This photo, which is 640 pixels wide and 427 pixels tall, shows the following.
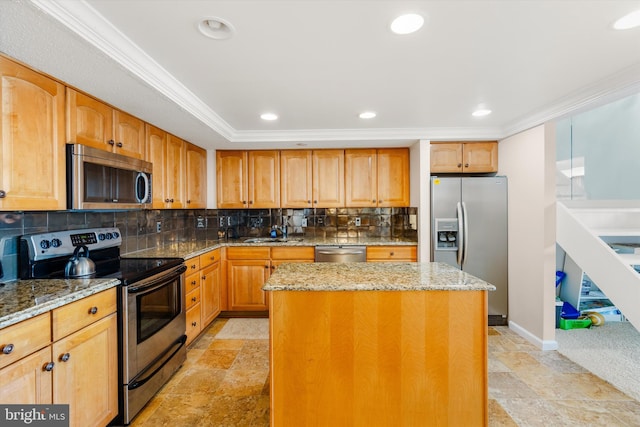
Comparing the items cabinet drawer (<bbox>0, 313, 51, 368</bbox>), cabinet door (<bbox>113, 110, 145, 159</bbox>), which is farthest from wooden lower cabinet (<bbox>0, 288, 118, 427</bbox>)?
cabinet door (<bbox>113, 110, 145, 159</bbox>)

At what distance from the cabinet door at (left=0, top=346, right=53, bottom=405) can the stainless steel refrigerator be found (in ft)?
10.8

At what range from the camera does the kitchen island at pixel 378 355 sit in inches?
63.3

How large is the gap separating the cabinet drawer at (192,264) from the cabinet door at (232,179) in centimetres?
118

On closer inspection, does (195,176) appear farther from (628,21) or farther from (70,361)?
(628,21)

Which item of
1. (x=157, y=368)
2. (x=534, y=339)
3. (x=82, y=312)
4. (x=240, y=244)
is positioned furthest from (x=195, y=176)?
(x=534, y=339)

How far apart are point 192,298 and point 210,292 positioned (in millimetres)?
468

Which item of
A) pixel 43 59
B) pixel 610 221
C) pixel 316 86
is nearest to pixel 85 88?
pixel 43 59

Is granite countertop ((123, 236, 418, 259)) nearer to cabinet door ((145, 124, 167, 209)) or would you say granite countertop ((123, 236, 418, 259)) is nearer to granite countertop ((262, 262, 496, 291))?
cabinet door ((145, 124, 167, 209))

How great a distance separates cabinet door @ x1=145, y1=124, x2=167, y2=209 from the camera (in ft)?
8.93

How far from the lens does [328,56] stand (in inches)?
69.4

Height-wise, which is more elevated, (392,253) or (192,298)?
(392,253)

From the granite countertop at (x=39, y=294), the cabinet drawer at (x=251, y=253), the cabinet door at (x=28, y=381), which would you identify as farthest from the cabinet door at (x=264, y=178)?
the cabinet door at (x=28, y=381)

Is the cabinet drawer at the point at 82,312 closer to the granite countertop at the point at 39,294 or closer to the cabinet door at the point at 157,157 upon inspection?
the granite countertop at the point at 39,294

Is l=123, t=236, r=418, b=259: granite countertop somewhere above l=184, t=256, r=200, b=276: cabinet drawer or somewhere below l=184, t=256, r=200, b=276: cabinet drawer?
above
